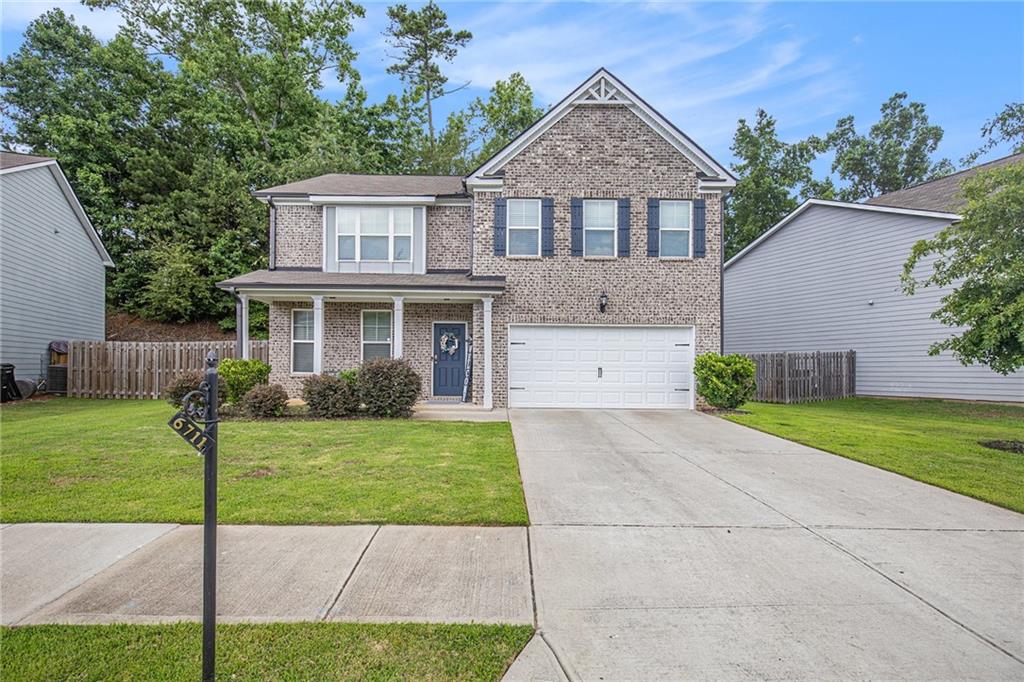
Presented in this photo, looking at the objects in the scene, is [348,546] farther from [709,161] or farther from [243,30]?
[243,30]

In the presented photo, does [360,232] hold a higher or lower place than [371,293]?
higher

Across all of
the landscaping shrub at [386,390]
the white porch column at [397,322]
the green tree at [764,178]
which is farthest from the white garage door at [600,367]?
the green tree at [764,178]

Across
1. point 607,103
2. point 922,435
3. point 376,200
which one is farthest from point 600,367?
point 376,200

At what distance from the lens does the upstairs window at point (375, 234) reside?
14.4 m

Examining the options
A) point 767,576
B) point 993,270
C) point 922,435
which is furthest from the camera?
point 922,435

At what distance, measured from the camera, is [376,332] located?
14188 mm

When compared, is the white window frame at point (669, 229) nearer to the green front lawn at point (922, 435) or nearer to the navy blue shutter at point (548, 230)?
the navy blue shutter at point (548, 230)

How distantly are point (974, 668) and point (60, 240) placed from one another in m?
23.6

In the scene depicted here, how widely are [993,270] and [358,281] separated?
1284cm

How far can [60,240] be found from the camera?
17.5 metres

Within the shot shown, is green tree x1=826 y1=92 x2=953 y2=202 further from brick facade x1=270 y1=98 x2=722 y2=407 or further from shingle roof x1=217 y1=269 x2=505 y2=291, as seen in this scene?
shingle roof x1=217 y1=269 x2=505 y2=291

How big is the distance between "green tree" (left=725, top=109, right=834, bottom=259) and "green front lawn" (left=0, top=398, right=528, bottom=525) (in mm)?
27290

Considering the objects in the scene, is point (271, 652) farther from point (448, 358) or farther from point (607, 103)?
point (607, 103)

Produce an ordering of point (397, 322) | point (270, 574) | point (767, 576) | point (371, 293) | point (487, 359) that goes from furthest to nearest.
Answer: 1. point (487, 359)
2. point (397, 322)
3. point (371, 293)
4. point (767, 576)
5. point (270, 574)
